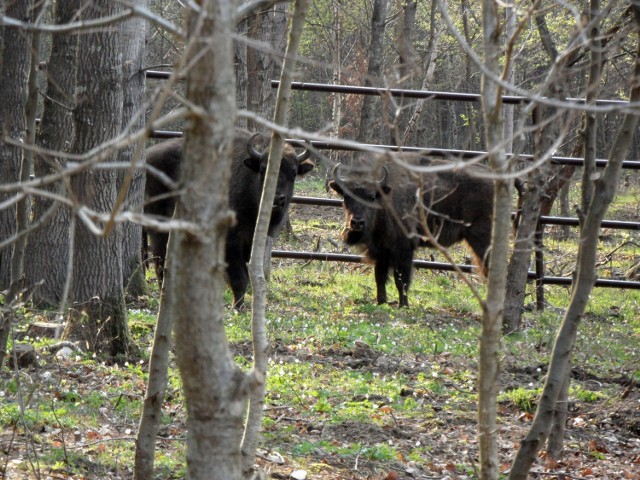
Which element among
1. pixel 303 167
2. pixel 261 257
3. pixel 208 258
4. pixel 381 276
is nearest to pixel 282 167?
pixel 303 167

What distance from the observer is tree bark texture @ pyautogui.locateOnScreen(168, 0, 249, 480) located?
7.77ft

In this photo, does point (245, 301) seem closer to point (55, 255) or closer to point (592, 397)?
point (55, 255)

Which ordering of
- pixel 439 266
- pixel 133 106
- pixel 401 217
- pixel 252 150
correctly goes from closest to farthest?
pixel 133 106, pixel 252 150, pixel 439 266, pixel 401 217

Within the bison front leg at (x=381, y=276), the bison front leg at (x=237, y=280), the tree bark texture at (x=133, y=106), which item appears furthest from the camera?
the bison front leg at (x=381, y=276)

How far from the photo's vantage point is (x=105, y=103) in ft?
22.5

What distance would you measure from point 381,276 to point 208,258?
28.2ft

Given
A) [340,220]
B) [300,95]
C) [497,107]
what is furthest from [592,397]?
[300,95]

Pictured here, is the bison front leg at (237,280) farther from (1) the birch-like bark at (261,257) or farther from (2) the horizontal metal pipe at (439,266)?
(1) the birch-like bark at (261,257)

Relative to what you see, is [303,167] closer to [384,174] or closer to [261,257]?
[384,174]

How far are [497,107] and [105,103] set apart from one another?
4.35m

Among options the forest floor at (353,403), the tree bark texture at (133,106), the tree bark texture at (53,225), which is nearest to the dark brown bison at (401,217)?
the forest floor at (353,403)

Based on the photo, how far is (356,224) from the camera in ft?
36.0

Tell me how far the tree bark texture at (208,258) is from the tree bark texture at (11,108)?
6423mm

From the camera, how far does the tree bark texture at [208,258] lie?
7.77 feet
